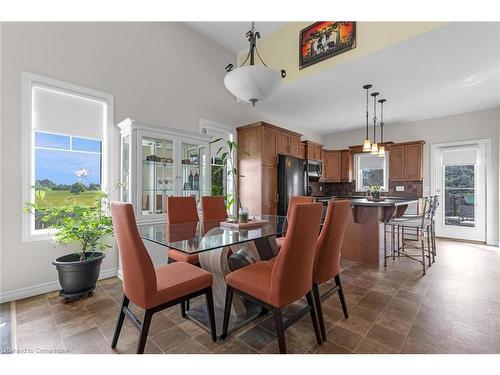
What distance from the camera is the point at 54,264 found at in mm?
2332

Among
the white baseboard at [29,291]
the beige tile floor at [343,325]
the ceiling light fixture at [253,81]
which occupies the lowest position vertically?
the beige tile floor at [343,325]

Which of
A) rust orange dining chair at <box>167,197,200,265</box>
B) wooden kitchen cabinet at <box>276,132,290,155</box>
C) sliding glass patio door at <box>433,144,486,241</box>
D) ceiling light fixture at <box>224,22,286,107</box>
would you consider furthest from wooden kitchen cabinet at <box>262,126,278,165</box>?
sliding glass patio door at <box>433,144,486,241</box>

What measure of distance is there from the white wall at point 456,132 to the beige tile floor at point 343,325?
325 centimetres

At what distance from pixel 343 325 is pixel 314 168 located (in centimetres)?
438

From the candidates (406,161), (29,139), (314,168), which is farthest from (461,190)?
(29,139)

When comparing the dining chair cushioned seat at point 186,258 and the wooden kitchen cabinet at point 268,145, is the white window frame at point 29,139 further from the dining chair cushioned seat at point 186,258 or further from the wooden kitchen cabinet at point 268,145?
the wooden kitchen cabinet at point 268,145

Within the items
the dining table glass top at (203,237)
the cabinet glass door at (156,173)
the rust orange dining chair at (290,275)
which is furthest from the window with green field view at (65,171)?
the rust orange dining chair at (290,275)

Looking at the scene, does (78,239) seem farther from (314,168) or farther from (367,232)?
(314,168)

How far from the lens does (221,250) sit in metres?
2.04

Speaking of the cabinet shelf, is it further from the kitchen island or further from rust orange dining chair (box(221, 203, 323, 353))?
the kitchen island

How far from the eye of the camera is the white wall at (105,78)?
228 centimetres

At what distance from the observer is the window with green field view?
98.1 inches
